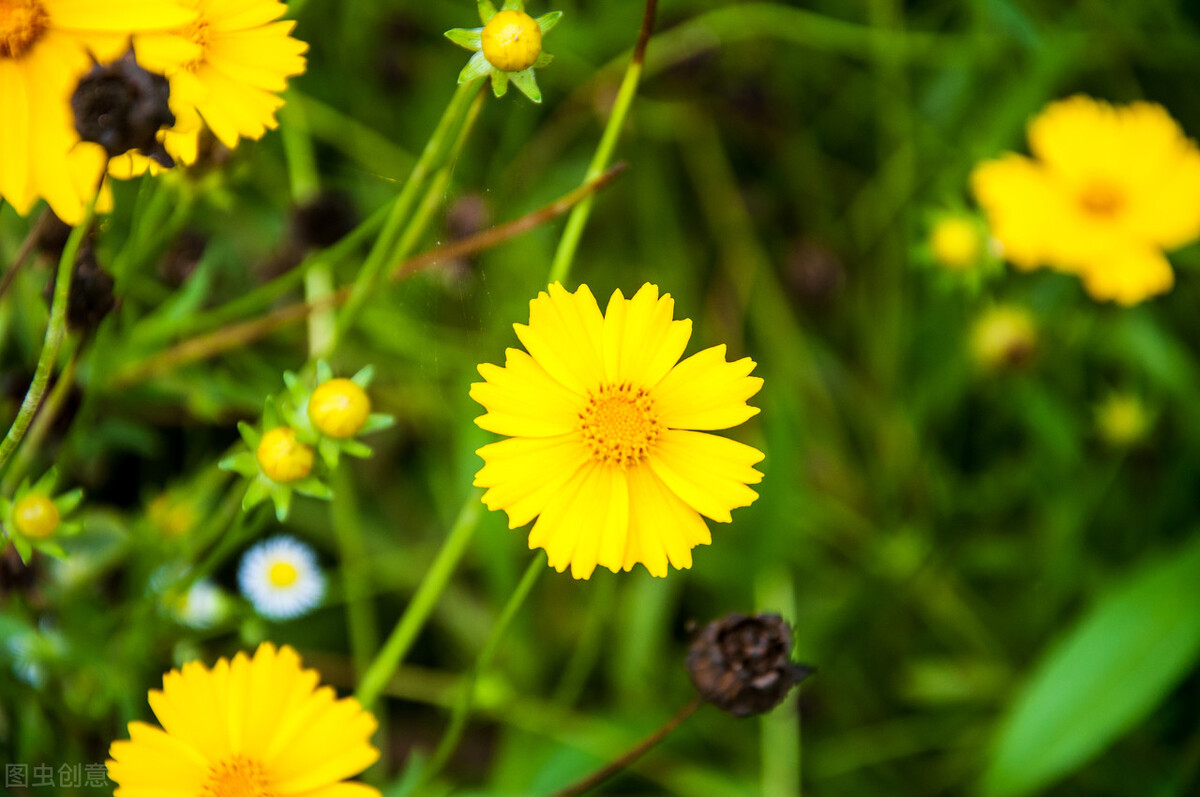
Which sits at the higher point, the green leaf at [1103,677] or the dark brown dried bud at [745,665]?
the green leaf at [1103,677]

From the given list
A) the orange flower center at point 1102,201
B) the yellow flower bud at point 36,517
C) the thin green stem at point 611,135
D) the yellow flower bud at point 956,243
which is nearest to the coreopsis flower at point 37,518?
the yellow flower bud at point 36,517

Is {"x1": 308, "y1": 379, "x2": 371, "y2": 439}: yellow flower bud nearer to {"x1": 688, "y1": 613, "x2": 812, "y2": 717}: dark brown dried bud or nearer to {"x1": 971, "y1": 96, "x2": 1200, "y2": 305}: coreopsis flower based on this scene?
{"x1": 688, "y1": 613, "x2": 812, "y2": 717}: dark brown dried bud

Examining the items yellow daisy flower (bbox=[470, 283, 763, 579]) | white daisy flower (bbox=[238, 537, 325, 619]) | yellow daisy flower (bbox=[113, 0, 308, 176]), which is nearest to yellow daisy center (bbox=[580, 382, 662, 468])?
yellow daisy flower (bbox=[470, 283, 763, 579])

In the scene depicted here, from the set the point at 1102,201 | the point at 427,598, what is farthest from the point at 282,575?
the point at 1102,201

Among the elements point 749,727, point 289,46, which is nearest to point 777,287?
point 749,727

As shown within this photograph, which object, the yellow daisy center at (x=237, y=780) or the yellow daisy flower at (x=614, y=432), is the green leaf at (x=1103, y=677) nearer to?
the yellow daisy flower at (x=614, y=432)

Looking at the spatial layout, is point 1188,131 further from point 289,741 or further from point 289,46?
point 289,741
